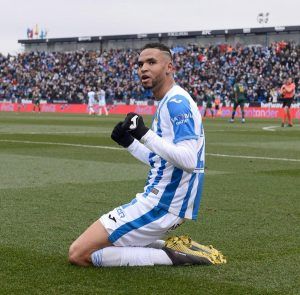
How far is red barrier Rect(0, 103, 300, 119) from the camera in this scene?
156 feet

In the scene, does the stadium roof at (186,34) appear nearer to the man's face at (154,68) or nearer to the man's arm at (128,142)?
the man's arm at (128,142)

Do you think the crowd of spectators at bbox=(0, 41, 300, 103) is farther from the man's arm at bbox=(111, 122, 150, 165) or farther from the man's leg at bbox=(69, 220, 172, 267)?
the man's leg at bbox=(69, 220, 172, 267)

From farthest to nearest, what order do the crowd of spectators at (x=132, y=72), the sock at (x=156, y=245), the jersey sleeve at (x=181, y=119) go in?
the crowd of spectators at (x=132, y=72), the sock at (x=156, y=245), the jersey sleeve at (x=181, y=119)

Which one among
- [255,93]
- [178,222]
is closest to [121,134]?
[178,222]

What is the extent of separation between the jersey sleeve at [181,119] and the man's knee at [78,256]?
112cm

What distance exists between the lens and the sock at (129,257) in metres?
6.00

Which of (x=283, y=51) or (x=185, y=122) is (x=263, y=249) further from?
(x=283, y=51)

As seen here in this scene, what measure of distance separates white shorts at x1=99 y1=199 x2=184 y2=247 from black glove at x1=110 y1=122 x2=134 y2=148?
0.52 m

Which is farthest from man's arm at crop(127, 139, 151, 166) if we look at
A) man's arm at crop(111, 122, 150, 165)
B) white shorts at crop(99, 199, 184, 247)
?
white shorts at crop(99, 199, 184, 247)

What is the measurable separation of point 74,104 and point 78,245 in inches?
2244

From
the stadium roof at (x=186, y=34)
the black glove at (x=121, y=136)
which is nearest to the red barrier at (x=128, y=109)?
the stadium roof at (x=186, y=34)

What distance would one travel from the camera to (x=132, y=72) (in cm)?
6881

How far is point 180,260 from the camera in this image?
20.1 ft

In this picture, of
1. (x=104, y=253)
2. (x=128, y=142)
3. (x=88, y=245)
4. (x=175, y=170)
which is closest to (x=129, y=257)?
(x=104, y=253)
